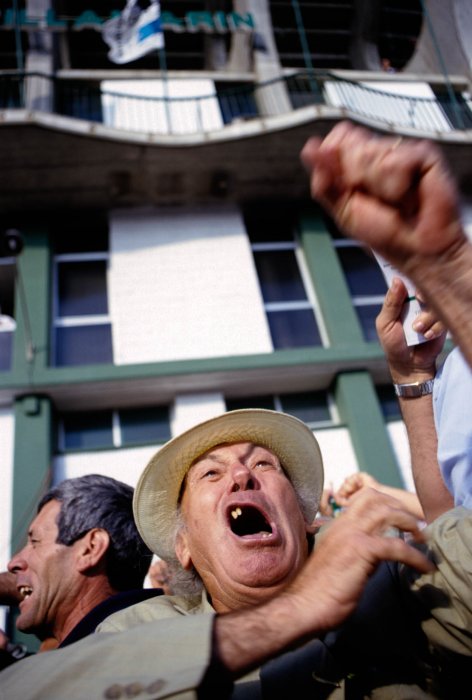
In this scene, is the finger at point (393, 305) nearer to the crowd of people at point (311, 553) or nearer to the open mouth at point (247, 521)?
the crowd of people at point (311, 553)

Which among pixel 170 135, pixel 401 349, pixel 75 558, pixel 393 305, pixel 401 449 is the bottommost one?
pixel 75 558

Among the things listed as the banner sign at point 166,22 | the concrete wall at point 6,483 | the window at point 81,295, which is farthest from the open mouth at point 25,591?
the banner sign at point 166,22

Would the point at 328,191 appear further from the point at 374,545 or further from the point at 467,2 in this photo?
the point at 467,2

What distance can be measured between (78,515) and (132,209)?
8.32 m

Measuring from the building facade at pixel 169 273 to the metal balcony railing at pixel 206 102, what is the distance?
2.2 inches

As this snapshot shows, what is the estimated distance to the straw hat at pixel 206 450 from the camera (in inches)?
89.3

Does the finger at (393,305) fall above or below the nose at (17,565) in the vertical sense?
above

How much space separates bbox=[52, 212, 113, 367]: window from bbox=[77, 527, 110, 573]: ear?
19.9 feet

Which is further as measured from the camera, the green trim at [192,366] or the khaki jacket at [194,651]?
the green trim at [192,366]

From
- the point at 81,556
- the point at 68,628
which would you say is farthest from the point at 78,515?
the point at 68,628

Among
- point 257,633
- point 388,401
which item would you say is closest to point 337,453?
point 388,401

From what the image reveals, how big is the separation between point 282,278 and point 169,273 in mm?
2185

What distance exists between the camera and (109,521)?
2.69 m

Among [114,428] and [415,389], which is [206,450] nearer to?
[415,389]
